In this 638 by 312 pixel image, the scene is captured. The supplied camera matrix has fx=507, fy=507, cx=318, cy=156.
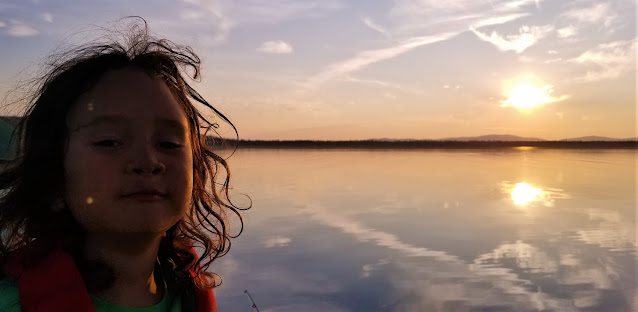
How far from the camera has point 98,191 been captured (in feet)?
4.61

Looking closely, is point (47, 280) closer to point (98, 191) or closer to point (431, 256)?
point (98, 191)

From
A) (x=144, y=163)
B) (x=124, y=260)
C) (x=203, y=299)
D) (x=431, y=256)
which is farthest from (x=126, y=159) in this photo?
(x=431, y=256)

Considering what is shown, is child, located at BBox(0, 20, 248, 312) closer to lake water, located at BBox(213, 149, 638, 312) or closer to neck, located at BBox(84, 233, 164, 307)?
neck, located at BBox(84, 233, 164, 307)

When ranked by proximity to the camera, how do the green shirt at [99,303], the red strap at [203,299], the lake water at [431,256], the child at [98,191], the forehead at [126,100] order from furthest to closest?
the lake water at [431,256] < the red strap at [203,299] < the forehead at [126,100] < the child at [98,191] < the green shirt at [99,303]

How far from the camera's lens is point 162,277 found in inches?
70.4

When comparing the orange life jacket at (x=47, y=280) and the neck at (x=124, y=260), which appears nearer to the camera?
the orange life jacket at (x=47, y=280)

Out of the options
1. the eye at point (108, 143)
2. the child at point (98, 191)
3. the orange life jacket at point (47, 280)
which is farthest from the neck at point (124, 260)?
the eye at point (108, 143)

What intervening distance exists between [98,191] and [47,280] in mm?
259

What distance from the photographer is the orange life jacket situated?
1.27 metres

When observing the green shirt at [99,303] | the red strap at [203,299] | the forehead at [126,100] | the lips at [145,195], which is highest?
the forehead at [126,100]

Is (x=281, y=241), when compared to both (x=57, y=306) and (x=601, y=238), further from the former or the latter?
(x=57, y=306)

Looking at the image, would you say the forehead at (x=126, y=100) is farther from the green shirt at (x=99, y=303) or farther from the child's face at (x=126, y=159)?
the green shirt at (x=99, y=303)

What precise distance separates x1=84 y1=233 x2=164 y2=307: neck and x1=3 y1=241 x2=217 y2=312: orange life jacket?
0.13 meters

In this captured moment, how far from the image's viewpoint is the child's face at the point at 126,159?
55.7 inches
